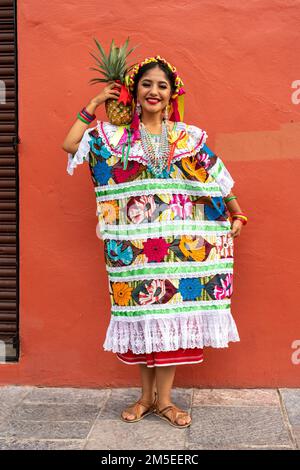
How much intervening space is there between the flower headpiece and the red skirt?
1.27m

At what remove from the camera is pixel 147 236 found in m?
3.36

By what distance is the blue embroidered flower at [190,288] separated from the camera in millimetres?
3398

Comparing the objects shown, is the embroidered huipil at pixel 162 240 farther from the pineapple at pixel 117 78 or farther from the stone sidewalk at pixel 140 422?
the stone sidewalk at pixel 140 422

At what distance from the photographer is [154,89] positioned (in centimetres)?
328

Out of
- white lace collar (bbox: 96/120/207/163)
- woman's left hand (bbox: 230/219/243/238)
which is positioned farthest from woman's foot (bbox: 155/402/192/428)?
white lace collar (bbox: 96/120/207/163)

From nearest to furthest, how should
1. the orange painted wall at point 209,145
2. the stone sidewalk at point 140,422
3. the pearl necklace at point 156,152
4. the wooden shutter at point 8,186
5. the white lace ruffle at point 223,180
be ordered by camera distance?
the stone sidewalk at point 140,422
the pearl necklace at point 156,152
the white lace ruffle at point 223,180
the orange painted wall at point 209,145
the wooden shutter at point 8,186

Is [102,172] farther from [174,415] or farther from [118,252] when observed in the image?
[174,415]

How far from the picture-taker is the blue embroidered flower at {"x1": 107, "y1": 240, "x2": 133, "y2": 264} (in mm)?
3377

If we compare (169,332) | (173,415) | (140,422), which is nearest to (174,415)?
(173,415)

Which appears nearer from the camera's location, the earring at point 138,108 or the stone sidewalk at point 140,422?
the stone sidewalk at point 140,422

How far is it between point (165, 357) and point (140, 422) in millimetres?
393

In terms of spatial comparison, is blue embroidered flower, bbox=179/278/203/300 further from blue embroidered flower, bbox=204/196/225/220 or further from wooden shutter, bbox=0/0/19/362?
wooden shutter, bbox=0/0/19/362

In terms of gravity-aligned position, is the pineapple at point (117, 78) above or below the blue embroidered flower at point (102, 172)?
above

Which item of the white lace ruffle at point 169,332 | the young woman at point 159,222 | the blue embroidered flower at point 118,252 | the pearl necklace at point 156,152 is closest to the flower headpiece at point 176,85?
the young woman at point 159,222
